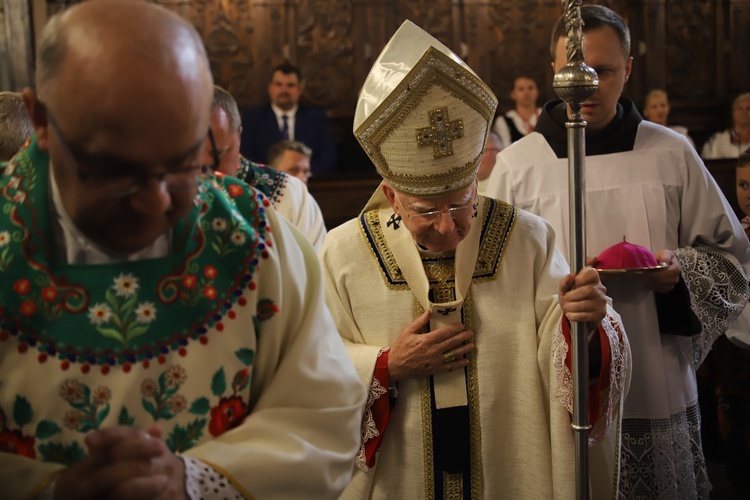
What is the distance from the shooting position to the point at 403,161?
8.19 ft

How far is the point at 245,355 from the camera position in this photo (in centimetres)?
144

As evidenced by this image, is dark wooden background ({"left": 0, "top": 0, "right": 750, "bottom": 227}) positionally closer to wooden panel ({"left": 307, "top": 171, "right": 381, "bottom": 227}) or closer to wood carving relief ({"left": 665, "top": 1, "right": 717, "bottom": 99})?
wood carving relief ({"left": 665, "top": 1, "right": 717, "bottom": 99})

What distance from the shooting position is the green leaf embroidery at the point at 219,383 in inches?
55.5

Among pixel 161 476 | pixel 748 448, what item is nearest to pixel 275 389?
pixel 161 476

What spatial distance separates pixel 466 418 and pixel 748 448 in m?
3.19

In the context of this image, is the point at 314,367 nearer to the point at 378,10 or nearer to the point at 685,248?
the point at 685,248

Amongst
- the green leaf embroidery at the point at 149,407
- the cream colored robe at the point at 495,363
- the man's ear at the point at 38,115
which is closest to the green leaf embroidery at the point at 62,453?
the green leaf embroidery at the point at 149,407

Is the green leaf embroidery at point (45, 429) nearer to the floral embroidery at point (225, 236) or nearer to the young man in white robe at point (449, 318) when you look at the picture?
the floral embroidery at point (225, 236)

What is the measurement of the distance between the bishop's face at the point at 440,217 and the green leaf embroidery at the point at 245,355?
110 centimetres

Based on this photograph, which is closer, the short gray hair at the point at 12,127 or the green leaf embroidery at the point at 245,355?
the green leaf embroidery at the point at 245,355

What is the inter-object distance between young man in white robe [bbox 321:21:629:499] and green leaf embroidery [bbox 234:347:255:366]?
105 centimetres

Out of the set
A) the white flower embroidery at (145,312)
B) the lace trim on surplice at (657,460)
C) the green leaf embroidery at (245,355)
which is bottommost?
the lace trim on surplice at (657,460)

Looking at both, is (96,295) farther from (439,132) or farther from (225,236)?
(439,132)

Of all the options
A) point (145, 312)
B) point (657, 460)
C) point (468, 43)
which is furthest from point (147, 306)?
point (468, 43)
